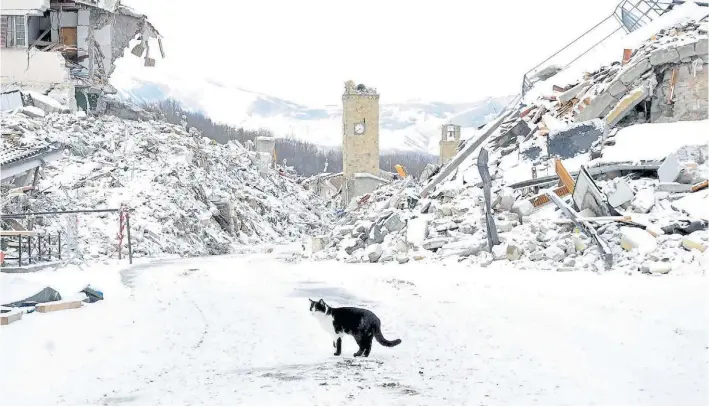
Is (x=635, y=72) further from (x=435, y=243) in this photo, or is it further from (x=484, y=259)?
(x=484, y=259)

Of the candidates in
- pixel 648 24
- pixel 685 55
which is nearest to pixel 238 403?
pixel 685 55

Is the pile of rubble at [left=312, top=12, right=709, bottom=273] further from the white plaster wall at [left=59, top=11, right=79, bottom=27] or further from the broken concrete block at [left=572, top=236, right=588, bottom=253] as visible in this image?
the white plaster wall at [left=59, top=11, right=79, bottom=27]

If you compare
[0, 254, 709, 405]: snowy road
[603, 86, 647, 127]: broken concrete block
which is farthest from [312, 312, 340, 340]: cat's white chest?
[603, 86, 647, 127]: broken concrete block

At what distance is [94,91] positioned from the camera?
1239 inches

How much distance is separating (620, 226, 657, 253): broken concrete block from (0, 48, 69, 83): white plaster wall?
84.4ft

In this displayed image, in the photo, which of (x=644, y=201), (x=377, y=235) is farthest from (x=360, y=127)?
(x=644, y=201)

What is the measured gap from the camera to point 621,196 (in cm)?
1310

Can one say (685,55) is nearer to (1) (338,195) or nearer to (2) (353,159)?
(2) (353,159)

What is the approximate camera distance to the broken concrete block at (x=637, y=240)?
1133 centimetres

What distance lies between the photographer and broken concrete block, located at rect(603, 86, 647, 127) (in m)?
17.2

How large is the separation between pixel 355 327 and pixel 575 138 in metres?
12.5

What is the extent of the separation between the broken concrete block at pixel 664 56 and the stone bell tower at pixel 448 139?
2471cm

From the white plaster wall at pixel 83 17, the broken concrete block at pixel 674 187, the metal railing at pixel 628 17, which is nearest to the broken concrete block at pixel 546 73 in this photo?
the metal railing at pixel 628 17

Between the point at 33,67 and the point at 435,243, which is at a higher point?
the point at 33,67
